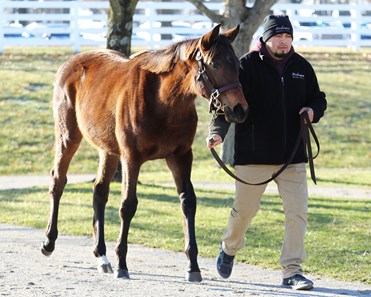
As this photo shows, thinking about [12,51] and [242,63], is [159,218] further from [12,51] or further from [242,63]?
[12,51]

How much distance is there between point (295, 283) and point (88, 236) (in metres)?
3.59

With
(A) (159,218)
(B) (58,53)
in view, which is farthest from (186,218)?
(B) (58,53)

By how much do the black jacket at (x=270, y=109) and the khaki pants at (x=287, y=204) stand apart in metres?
0.10

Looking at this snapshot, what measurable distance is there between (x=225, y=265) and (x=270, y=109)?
1346 millimetres

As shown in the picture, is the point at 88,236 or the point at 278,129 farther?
the point at 88,236

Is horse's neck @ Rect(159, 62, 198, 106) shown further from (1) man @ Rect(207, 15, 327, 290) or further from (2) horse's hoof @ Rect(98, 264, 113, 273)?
(2) horse's hoof @ Rect(98, 264, 113, 273)

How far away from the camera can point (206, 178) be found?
1625 centimetres

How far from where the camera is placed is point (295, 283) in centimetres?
741

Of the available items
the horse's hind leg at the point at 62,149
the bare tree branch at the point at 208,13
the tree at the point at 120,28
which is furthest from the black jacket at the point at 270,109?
the bare tree branch at the point at 208,13

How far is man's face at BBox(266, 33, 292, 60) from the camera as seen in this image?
741 cm

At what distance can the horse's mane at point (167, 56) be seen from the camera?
25.2 ft

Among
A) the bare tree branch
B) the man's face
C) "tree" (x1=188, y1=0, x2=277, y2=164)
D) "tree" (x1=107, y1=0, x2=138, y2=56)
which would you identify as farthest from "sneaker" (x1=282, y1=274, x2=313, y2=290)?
the bare tree branch

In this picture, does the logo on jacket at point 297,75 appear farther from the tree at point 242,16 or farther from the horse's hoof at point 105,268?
the tree at point 242,16

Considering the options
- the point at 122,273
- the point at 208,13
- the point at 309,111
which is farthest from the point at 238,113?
the point at 208,13
